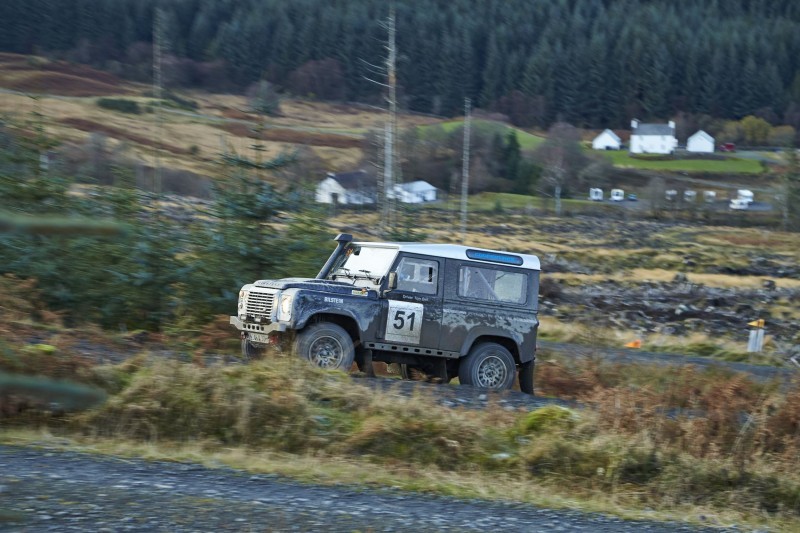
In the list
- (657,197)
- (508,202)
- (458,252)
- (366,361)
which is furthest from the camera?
(657,197)

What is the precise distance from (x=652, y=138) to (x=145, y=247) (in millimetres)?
101674

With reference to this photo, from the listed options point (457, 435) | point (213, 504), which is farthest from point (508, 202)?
point (213, 504)

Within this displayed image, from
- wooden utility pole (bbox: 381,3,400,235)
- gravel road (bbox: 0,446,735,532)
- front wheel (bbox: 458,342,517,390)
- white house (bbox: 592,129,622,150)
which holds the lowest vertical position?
gravel road (bbox: 0,446,735,532)

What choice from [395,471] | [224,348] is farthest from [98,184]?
[395,471]

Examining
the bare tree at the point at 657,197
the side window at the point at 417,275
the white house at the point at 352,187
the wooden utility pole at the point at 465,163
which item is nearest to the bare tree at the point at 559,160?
the bare tree at the point at 657,197

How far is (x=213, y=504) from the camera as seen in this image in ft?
20.8

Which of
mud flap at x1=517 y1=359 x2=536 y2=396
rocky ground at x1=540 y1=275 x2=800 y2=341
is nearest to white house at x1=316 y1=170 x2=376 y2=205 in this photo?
rocky ground at x1=540 y1=275 x2=800 y2=341

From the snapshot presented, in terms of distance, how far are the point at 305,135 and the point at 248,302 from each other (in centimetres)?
6694

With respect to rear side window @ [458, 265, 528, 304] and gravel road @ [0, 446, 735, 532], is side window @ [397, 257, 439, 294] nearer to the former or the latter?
rear side window @ [458, 265, 528, 304]

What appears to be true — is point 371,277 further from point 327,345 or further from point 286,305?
point 286,305

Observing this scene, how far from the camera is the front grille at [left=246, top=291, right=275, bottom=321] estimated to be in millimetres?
11922

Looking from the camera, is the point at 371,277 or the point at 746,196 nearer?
the point at 371,277

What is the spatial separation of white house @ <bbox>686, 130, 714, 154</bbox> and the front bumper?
9954 cm

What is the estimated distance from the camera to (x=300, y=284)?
39.5 feet
